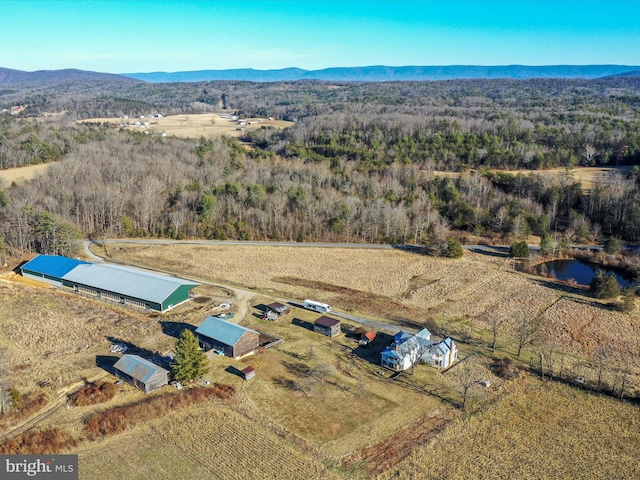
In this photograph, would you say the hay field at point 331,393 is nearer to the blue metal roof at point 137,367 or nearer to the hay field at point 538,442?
the hay field at point 538,442

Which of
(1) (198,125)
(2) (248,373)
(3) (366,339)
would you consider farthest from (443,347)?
(1) (198,125)

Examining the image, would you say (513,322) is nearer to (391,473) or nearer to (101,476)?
(391,473)

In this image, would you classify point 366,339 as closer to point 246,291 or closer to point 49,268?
point 246,291

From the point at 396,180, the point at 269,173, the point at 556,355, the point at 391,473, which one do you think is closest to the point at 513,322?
the point at 556,355

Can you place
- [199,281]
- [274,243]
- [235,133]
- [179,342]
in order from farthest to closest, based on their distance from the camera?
1. [235,133]
2. [274,243]
3. [199,281]
4. [179,342]

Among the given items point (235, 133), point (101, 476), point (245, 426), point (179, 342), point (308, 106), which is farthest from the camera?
point (308, 106)

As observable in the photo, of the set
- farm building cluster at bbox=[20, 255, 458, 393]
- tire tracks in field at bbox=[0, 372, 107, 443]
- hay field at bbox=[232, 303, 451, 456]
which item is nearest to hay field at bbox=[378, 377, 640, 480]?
hay field at bbox=[232, 303, 451, 456]
